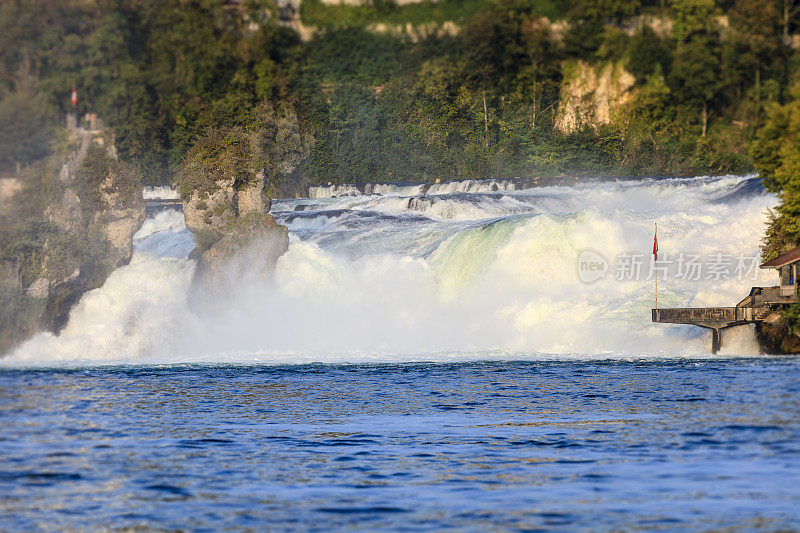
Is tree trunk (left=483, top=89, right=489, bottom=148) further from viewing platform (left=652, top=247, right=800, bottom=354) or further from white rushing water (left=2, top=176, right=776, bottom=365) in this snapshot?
viewing platform (left=652, top=247, right=800, bottom=354)

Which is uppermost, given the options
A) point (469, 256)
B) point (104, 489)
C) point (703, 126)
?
point (703, 126)

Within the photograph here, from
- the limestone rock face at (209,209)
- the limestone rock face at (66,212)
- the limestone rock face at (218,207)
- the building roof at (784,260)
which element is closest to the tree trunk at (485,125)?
the limestone rock face at (218,207)

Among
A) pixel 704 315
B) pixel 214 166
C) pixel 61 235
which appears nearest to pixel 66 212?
pixel 61 235

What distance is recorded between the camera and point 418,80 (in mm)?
94625

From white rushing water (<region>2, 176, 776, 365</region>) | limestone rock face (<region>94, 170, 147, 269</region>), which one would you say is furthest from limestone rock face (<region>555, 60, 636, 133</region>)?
limestone rock face (<region>94, 170, 147, 269</region>)

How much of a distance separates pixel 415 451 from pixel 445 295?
79.2 ft

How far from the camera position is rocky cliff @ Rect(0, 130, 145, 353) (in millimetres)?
47781

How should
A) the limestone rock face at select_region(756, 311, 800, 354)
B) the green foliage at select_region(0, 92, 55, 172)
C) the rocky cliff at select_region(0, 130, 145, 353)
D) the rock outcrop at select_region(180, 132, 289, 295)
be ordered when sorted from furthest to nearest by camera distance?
1. the green foliage at select_region(0, 92, 55, 172)
2. the rock outcrop at select_region(180, 132, 289, 295)
3. the rocky cliff at select_region(0, 130, 145, 353)
4. the limestone rock face at select_region(756, 311, 800, 354)

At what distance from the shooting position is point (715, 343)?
38.4 m

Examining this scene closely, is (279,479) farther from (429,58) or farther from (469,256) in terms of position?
(429,58)

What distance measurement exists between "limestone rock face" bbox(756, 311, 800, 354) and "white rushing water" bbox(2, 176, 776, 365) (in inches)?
27.0

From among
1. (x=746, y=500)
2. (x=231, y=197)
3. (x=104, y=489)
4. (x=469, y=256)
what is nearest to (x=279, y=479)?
(x=104, y=489)

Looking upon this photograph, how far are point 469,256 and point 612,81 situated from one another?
48.2 m

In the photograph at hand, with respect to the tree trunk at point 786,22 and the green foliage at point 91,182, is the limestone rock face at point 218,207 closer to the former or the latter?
the green foliage at point 91,182
